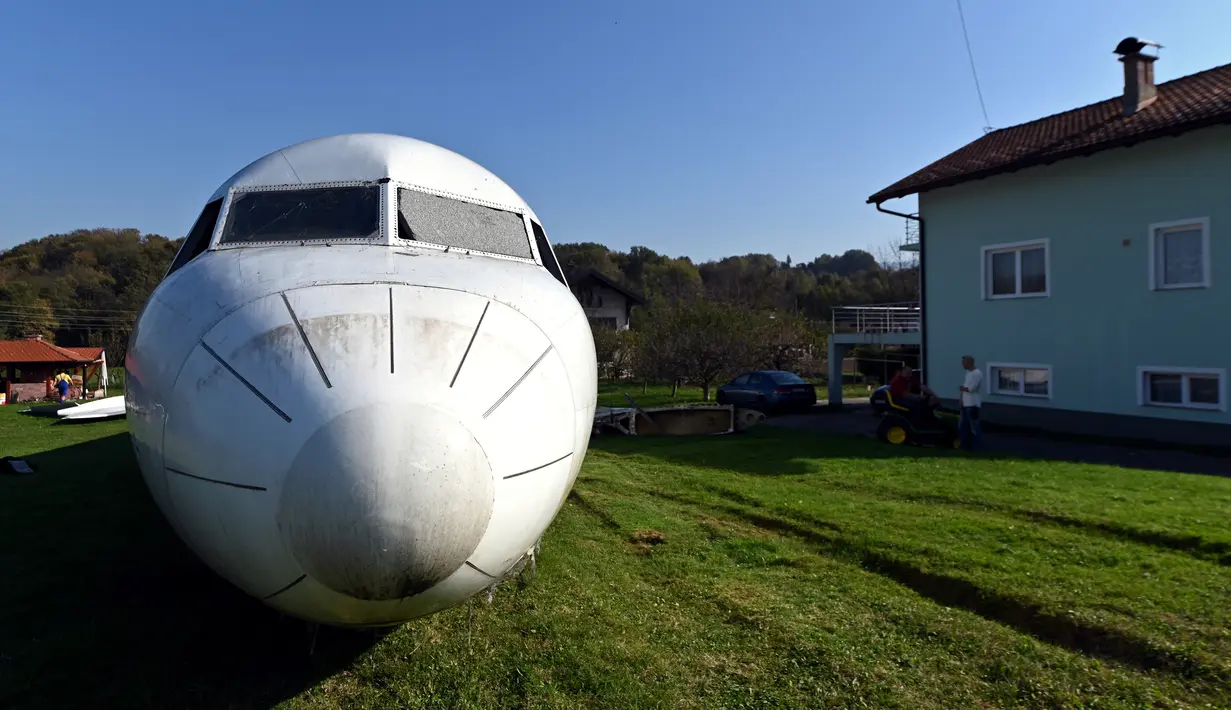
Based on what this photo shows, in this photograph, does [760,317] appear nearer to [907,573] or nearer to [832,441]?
[832,441]

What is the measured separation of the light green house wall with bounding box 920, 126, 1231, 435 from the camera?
1366 cm

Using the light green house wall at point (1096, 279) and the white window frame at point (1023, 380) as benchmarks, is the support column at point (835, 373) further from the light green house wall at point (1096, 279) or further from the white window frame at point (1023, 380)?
the white window frame at point (1023, 380)

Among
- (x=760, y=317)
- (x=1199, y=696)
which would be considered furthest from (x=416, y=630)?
(x=760, y=317)

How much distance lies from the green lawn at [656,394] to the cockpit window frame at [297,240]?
2090 cm

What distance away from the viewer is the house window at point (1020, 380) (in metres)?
16.5

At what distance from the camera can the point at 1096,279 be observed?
15422 millimetres

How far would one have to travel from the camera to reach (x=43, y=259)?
5909 centimetres

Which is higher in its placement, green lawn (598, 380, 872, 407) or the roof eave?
the roof eave

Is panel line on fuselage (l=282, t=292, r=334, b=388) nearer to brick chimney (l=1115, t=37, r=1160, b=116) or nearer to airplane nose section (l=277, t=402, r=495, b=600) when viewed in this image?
airplane nose section (l=277, t=402, r=495, b=600)

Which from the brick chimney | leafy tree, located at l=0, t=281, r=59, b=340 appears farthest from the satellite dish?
leafy tree, located at l=0, t=281, r=59, b=340

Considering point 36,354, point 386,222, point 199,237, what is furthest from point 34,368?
point 386,222

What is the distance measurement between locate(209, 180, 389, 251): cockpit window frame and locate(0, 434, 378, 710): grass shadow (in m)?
2.04

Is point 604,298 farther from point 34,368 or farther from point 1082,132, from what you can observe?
point 1082,132

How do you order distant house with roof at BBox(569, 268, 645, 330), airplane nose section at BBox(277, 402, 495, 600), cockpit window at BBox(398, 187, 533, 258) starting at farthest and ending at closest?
1. distant house with roof at BBox(569, 268, 645, 330)
2. cockpit window at BBox(398, 187, 533, 258)
3. airplane nose section at BBox(277, 402, 495, 600)
